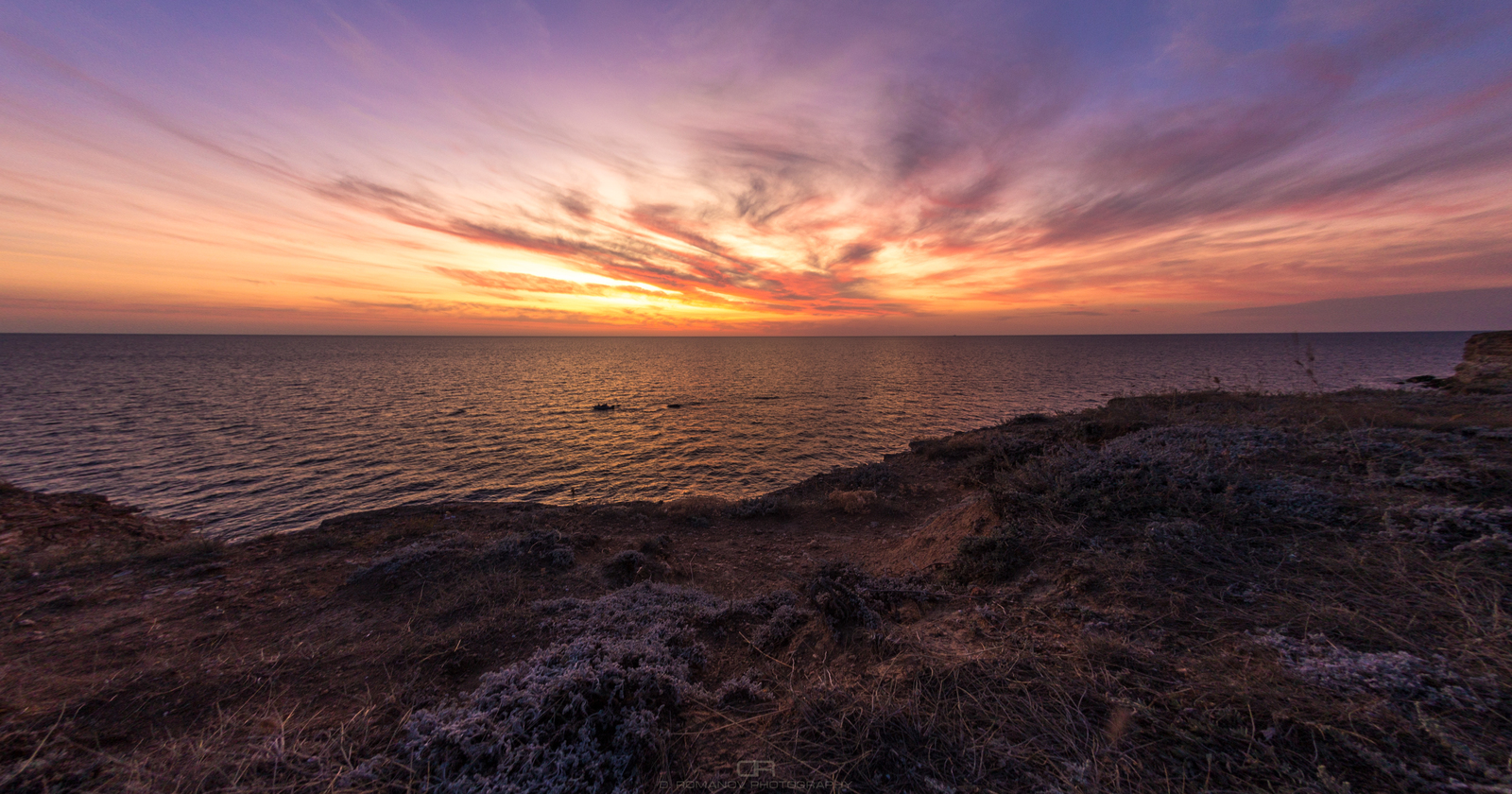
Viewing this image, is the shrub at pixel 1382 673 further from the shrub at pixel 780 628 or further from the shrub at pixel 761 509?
the shrub at pixel 761 509

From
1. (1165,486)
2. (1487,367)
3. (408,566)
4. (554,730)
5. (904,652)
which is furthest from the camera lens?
(1487,367)

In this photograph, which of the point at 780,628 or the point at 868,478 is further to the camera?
the point at 868,478

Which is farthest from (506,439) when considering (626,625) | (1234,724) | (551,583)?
(1234,724)

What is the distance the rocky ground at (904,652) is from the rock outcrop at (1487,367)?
20454 mm

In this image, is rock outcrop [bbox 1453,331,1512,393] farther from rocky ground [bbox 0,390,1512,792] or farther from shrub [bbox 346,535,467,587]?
shrub [bbox 346,535,467,587]

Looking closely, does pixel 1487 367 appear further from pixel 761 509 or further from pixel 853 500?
pixel 761 509

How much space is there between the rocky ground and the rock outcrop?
2045 centimetres

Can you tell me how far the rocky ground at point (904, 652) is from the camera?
2822 mm

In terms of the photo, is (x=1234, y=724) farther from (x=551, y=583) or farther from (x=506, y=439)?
(x=506, y=439)

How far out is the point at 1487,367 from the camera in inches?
1184

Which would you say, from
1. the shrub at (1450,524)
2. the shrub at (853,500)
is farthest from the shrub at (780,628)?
the shrub at (853,500)

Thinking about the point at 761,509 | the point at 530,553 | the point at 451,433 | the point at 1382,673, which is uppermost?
the point at 1382,673

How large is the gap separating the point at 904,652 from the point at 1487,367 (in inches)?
2096

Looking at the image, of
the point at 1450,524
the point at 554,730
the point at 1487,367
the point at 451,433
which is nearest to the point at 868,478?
the point at 1450,524
